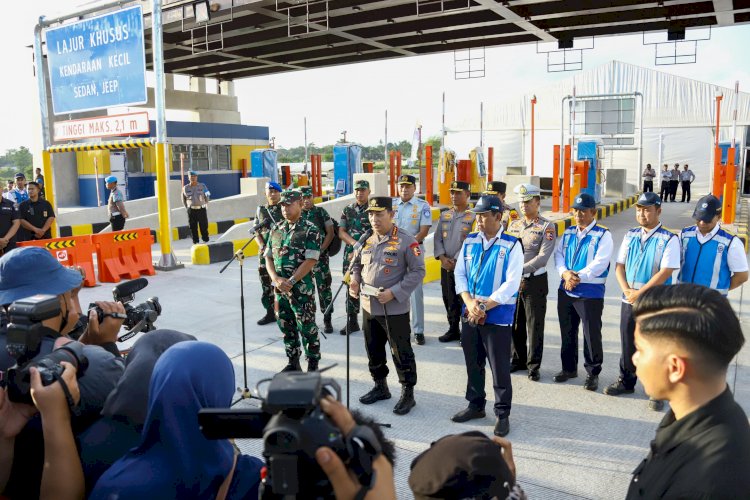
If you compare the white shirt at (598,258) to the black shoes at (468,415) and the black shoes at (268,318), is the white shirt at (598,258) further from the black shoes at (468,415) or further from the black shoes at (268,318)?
the black shoes at (268,318)

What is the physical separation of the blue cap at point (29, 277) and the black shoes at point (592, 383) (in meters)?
4.06

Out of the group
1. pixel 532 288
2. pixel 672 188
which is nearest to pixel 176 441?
pixel 532 288

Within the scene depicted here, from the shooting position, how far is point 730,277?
4512mm

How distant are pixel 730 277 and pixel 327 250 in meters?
4.14

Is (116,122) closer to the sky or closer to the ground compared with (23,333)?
closer to the sky

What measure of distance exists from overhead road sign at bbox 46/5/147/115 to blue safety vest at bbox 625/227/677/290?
28.5ft

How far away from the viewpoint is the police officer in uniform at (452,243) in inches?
244

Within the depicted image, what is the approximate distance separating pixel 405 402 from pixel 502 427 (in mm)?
810

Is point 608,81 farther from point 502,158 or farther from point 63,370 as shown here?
point 63,370

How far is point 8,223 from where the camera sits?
8.89 meters

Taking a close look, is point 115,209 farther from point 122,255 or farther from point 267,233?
point 267,233

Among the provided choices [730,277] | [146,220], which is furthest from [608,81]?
[730,277]

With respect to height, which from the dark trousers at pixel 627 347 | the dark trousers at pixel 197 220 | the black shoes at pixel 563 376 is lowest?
the black shoes at pixel 563 376

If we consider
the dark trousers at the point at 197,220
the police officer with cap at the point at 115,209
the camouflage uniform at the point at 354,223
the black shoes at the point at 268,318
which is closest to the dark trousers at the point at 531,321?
the camouflage uniform at the point at 354,223
